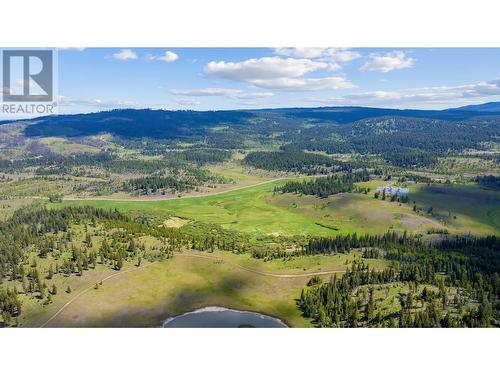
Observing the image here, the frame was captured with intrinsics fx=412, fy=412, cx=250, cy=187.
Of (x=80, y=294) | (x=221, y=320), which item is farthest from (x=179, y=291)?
(x=80, y=294)

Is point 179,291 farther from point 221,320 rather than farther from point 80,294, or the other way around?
point 80,294

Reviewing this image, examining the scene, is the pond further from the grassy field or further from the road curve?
the road curve

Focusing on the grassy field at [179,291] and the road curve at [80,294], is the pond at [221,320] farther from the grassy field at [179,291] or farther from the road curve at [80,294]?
the road curve at [80,294]

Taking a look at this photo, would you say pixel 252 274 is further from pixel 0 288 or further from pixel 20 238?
pixel 20 238

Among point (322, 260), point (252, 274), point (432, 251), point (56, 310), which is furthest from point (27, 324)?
point (432, 251)

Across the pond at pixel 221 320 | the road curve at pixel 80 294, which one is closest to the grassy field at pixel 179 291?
the road curve at pixel 80 294

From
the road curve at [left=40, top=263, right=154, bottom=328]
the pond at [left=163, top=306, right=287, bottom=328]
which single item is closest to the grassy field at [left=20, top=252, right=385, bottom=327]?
the road curve at [left=40, top=263, right=154, bottom=328]

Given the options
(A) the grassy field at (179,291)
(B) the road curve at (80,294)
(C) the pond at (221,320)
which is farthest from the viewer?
(A) the grassy field at (179,291)
